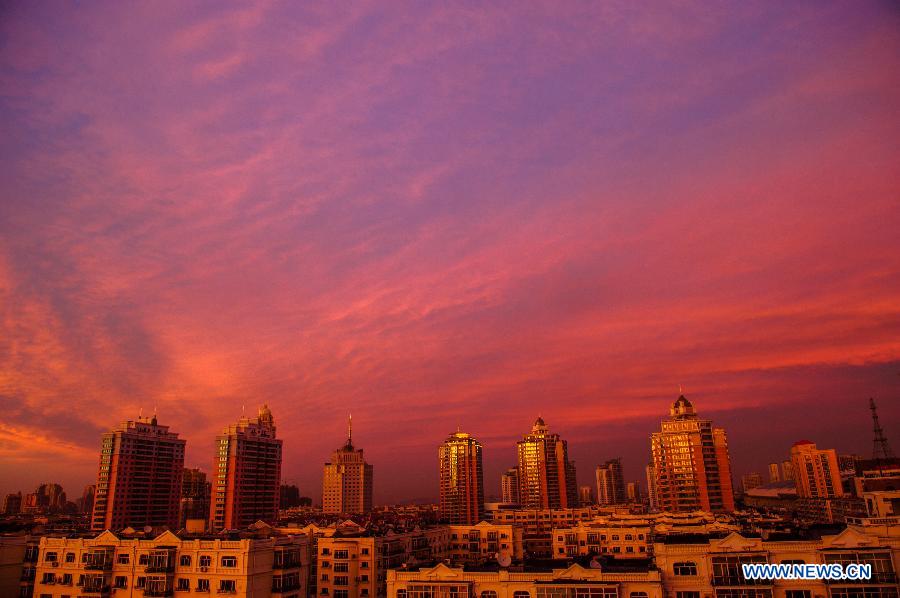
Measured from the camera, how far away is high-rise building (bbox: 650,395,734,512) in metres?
116

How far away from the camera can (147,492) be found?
128 meters

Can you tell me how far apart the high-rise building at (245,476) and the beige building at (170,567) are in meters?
78.7

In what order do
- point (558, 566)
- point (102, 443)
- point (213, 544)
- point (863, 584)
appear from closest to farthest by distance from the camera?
point (863, 584)
point (558, 566)
point (213, 544)
point (102, 443)

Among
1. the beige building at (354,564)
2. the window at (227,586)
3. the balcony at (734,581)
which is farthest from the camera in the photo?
the beige building at (354,564)

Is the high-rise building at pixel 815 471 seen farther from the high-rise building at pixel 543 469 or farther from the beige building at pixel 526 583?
the beige building at pixel 526 583

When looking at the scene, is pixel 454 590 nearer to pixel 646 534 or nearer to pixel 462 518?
pixel 646 534

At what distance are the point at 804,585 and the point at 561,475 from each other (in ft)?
434

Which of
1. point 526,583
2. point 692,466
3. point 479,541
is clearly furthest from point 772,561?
point 692,466

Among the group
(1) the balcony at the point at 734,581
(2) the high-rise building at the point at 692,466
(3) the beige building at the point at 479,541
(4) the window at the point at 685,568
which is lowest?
(3) the beige building at the point at 479,541

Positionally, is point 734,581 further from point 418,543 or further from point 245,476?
point 245,476

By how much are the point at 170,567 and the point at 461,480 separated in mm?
125789

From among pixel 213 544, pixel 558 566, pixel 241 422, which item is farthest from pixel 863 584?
pixel 241 422

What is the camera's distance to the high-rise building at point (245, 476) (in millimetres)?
126688

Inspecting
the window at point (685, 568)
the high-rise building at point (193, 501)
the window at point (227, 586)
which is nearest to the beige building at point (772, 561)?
the window at point (685, 568)
